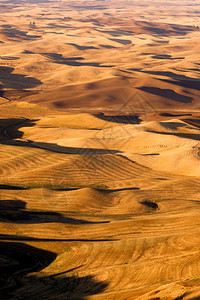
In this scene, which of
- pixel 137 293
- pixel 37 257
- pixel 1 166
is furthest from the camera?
pixel 1 166

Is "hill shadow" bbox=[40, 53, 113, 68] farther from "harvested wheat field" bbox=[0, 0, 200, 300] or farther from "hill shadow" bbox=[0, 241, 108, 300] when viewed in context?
"hill shadow" bbox=[0, 241, 108, 300]

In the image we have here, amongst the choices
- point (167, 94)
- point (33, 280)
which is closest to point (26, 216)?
point (33, 280)

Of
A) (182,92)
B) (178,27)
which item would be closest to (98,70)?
(182,92)

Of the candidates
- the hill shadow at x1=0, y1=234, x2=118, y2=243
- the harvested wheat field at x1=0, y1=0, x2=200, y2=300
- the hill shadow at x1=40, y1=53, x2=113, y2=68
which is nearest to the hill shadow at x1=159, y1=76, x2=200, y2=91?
the harvested wheat field at x1=0, y1=0, x2=200, y2=300

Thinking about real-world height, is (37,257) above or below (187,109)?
above

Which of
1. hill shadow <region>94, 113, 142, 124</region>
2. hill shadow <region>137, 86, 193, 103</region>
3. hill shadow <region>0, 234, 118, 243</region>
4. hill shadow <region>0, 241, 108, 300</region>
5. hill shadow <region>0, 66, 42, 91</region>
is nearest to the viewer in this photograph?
hill shadow <region>0, 241, 108, 300</region>

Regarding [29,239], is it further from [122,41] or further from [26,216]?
[122,41]

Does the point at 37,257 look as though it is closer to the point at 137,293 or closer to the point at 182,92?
the point at 137,293
